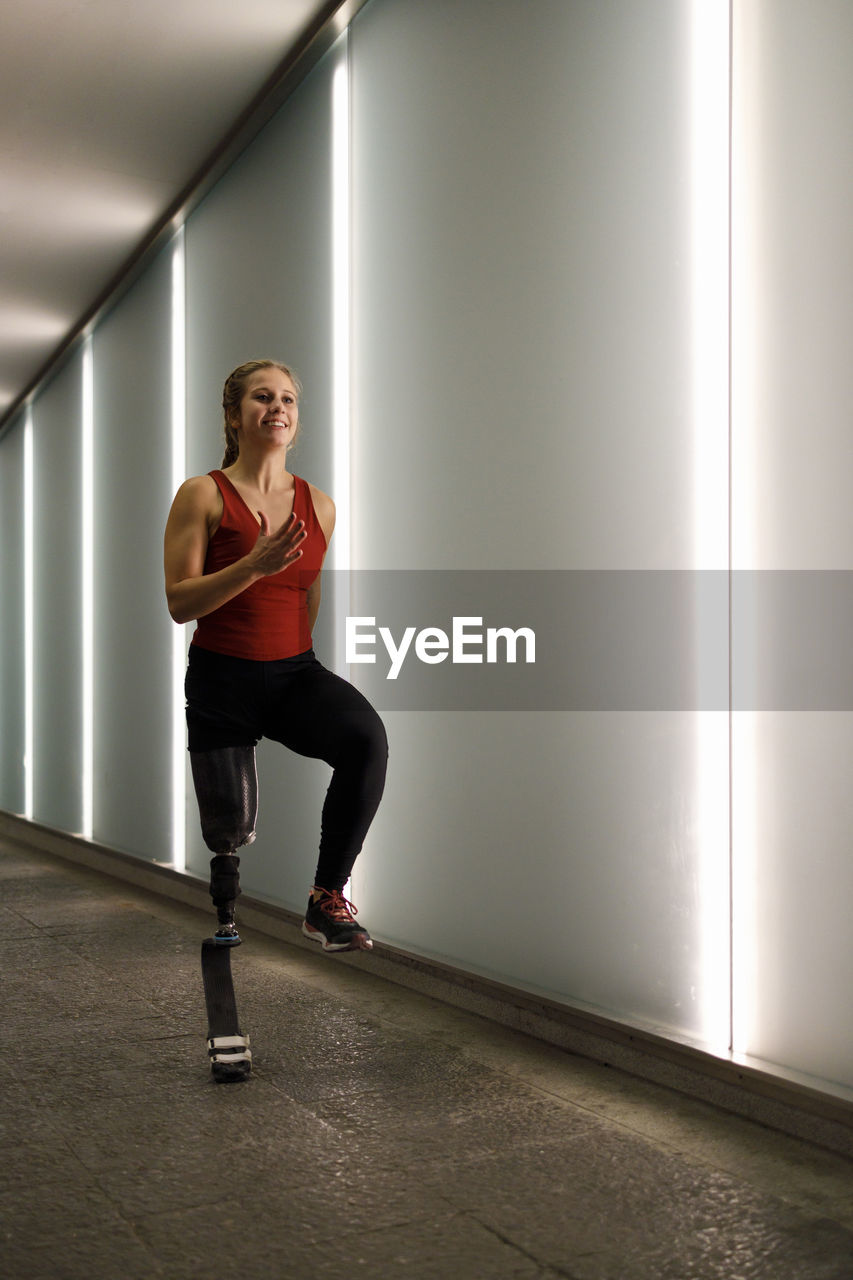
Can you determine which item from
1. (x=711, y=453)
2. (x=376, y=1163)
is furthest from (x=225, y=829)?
(x=711, y=453)

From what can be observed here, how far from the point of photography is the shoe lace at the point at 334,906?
254 centimetres

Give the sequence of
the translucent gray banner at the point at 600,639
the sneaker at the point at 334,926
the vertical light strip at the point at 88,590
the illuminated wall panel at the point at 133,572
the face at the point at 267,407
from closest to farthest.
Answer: the translucent gray banner at the point at 600,639 < the sneaker at the point at 334,926 < the face at the point at 267,407 < the illuminated wall panel at the point at 133,572 < the vertical light strip at the point at 88,590

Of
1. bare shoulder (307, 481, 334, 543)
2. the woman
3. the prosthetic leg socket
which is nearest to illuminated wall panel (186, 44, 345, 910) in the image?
bare shoulder (307, 481, 334, 543)

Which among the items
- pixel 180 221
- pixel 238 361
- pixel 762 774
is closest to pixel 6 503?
pixel 180 221

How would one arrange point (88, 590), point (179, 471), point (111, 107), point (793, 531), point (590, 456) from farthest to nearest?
point (88, 590)
point (179, 471)
point (111, 107)
point (590, 456)
point (793, 531)

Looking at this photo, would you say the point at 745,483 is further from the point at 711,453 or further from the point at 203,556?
the point at 203,556

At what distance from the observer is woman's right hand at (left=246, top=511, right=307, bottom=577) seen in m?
2.38

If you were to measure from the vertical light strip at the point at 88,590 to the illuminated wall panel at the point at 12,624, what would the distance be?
6.44 feet

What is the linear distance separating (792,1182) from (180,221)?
16.8ft

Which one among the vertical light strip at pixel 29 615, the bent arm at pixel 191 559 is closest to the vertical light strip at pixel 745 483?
the bent arm at pixel 191 559

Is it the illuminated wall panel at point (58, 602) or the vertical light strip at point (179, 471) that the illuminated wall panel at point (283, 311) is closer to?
the vertical light strip at point (179, 471)

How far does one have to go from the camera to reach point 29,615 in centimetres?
923

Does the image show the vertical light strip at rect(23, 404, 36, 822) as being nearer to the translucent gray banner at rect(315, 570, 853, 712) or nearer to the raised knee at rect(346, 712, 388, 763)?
the translucent gray banner at rect(315, 570, 853, 712)

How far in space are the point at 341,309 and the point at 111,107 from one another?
151cm
